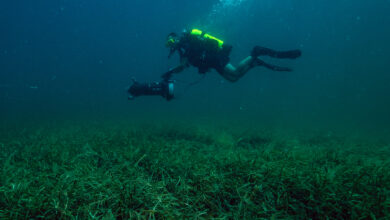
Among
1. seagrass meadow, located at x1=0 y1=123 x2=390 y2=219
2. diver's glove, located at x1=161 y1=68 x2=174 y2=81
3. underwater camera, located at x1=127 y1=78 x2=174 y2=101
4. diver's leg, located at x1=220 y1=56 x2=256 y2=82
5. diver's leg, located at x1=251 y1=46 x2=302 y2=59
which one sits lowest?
seagrass meadow, located at x1=0 y1=123 x2=390 y2=219

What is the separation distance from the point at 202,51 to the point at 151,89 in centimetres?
212

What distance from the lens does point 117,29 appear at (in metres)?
113

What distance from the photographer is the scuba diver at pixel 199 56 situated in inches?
255

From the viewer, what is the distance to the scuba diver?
21.2 ft

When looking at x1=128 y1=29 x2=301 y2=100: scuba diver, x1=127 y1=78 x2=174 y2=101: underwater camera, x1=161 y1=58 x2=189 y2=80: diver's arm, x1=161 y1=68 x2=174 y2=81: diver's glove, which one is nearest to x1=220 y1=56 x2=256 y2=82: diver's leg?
x1=128 y1=29 x2=301 y2=100: scuba diver

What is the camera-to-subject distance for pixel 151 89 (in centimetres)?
643

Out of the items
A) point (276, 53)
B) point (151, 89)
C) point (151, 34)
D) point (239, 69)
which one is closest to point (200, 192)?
point (151, 89)

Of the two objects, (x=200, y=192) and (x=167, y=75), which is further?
(x=167, y=75)

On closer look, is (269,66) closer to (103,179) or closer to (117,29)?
(103,179)

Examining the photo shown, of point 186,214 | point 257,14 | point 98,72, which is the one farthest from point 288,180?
point 98,72

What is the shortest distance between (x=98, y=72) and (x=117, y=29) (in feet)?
173

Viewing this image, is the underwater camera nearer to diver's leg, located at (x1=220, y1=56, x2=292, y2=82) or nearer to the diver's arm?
the diver's arm

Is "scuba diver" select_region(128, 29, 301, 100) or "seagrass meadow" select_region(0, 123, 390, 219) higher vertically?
"scuba diver" select_region(128, 29, 301, 100)

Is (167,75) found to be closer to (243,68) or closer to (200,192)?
(243,68)
